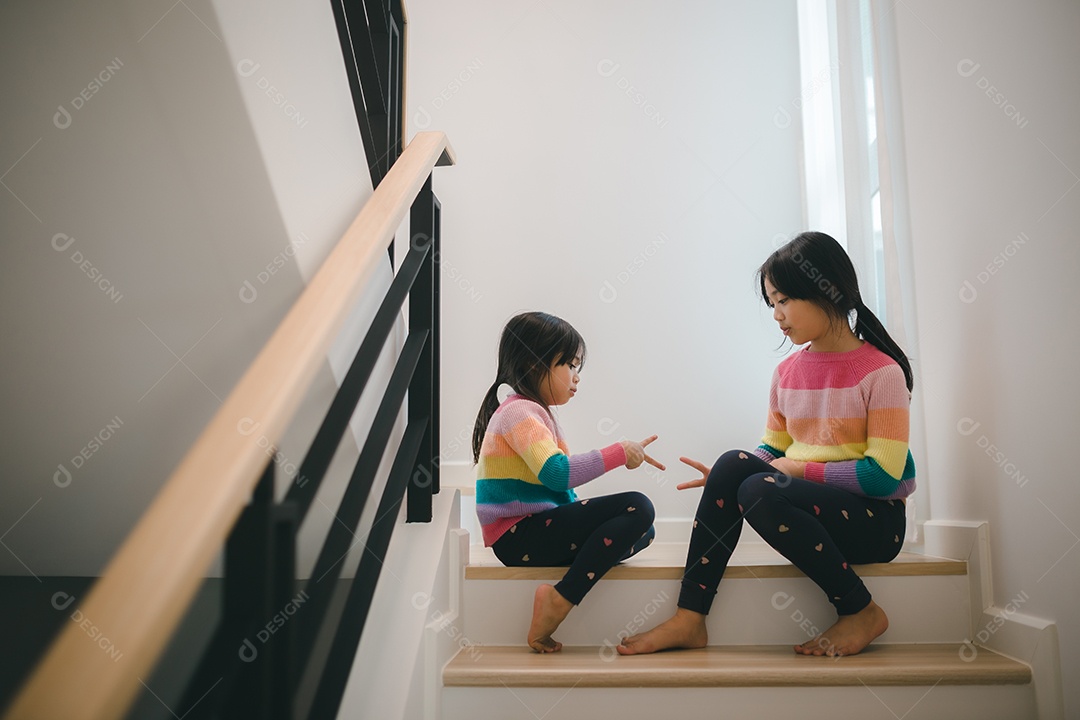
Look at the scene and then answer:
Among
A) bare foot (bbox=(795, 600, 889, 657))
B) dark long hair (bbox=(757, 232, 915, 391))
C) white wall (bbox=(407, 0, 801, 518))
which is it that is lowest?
bare foot (bbox=(795, 600, 889, 657))

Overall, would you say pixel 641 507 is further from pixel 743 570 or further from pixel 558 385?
pixel 558 385

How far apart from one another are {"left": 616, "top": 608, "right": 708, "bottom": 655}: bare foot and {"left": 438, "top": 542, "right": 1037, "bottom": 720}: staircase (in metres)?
0.02

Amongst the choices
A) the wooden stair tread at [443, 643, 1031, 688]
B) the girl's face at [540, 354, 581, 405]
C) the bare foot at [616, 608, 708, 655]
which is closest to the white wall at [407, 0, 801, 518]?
the girl's face at [540, 354, 581, 405]

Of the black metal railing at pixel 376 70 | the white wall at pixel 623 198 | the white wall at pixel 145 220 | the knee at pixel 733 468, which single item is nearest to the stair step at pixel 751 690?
the knee at pixel 733 468

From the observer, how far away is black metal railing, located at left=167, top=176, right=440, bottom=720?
25.8 inches

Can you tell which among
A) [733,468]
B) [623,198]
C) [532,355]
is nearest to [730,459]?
[733,468]

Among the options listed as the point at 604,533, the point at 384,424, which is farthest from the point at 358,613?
the point at 604,533

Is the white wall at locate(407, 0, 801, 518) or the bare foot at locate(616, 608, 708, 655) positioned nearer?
the bare foot at locate(616, 608, 708, 655)

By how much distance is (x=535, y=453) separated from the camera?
5.17 ft

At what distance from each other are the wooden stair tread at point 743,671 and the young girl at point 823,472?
8 centimetres

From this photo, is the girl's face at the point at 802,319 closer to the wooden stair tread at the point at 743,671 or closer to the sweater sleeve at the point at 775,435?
the sweater sleeve at the point at 775,435

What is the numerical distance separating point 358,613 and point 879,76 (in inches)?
64.7

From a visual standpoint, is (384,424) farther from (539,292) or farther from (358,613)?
(539,292)

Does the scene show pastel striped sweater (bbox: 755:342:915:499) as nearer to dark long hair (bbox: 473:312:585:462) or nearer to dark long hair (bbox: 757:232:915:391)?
dark long hair (bbox: 757:232:915:391)
